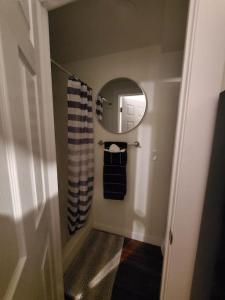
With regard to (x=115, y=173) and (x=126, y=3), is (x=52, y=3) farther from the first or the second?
(x=115, y=173)

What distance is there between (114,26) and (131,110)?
2.46 ft

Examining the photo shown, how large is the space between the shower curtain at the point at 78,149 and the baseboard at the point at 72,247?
0.61 ft

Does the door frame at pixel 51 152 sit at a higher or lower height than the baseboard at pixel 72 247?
higher

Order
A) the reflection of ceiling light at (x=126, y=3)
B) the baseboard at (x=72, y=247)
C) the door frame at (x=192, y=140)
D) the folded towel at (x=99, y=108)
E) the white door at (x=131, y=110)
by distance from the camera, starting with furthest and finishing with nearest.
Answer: the folded towel at (x=99, y=108), the white door at (x=131, y=110), the baseboard at (x=72, y=247), the reflection of ceiling light at (x=126, y=3), the door frame at (x=192, y=140)

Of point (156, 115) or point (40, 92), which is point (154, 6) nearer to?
point (156, 115)

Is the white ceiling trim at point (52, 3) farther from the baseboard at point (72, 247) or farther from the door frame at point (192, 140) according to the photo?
the baseboard at point (72, 247)

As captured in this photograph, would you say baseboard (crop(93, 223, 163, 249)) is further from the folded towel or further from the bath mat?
the folded towel

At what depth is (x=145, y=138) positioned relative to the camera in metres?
1.56

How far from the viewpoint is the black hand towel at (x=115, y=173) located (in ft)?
5.24

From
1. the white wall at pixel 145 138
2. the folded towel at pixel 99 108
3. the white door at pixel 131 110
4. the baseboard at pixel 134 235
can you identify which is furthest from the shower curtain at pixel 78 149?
the baseboard at pixel 134 235

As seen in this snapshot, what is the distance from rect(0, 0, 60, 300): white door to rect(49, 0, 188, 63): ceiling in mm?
636

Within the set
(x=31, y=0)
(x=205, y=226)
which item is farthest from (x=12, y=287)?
(x=31, y=0)

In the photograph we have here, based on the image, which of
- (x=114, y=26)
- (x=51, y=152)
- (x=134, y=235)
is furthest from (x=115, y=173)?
(x=114, y=26)

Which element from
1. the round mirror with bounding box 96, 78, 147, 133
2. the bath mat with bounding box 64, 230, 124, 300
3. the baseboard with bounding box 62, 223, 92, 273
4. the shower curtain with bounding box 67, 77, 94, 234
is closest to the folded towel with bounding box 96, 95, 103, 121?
the round mirror with bounding box 96, 78, 147, 133
